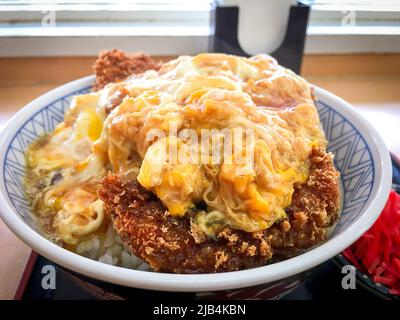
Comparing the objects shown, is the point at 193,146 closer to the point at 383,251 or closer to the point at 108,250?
the point at 108,250

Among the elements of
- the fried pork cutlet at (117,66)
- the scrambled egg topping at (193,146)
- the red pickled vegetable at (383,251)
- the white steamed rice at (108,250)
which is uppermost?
the fried pork cutlet at (117,66)

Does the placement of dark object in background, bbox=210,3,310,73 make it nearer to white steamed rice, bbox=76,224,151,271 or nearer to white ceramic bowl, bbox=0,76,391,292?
white ceramic bowl, bbox=0,76,391,292

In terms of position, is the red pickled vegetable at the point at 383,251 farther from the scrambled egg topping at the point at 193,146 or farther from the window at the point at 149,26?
the window at the point at 149,26

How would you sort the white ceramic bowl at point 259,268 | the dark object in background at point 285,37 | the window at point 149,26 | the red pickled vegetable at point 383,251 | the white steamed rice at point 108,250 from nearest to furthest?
1. the white ceramic bowl at point 259,268
2. the white steamed rice at point 108,250
3. the red pickled vegetable at point 383,251
4. the window at point 149,26
5. the dark object in background at point 285,37

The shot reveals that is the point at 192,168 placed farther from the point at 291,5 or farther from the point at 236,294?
the point at 291,5

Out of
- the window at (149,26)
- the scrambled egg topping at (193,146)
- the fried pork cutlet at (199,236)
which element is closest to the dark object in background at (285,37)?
the window at (149,26)

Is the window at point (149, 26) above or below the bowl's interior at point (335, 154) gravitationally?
above

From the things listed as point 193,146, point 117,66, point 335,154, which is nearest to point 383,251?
point 335,154
